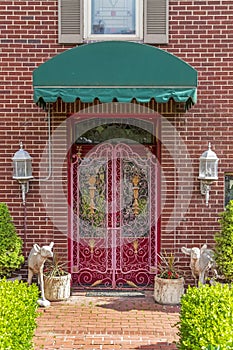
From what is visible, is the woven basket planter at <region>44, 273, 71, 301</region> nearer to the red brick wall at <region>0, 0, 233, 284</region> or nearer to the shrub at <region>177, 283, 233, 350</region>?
the red brick wall at <region>0, 0, 233, 284</region>

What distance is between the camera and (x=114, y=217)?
8758mm

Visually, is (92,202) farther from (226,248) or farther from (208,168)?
(226,248)

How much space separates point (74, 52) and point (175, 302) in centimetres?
433

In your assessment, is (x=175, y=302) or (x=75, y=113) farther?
(x=75, y=113)

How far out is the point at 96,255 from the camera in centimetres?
880

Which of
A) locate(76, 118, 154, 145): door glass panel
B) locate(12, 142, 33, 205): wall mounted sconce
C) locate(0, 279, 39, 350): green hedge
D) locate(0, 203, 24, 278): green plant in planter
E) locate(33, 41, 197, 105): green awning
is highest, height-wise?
locate(33, 41, 197, 105): green awning

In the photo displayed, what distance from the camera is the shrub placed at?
404cm

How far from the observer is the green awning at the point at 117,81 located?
7.27 metres

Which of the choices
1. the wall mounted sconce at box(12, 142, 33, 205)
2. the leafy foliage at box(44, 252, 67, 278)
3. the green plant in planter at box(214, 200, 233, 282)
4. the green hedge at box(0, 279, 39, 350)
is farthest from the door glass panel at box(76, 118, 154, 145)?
the green hedge at box(0, 279, 39, 350)

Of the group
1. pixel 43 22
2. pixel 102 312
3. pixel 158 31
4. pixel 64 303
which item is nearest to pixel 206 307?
pixel 102 312

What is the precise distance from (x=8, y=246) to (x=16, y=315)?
3.39 m

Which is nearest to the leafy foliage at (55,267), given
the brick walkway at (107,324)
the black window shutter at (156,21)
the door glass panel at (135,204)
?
the brick walkway at (107,324)

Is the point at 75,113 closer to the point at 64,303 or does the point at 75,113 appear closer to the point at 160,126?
the point at 160,126

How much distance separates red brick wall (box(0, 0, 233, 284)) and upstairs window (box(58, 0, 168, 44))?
20cm
